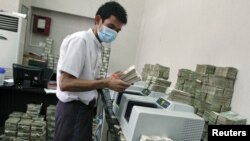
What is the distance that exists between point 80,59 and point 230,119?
3.38ft

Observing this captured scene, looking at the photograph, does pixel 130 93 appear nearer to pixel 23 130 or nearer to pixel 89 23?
pixel 23 130

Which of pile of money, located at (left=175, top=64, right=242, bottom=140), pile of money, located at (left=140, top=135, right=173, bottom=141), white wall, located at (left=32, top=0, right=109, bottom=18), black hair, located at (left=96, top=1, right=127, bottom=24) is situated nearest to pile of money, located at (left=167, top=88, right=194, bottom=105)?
pile of money, located at (left=175, top=64, right=242, bottom=140)

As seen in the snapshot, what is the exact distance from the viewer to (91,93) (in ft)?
5.59

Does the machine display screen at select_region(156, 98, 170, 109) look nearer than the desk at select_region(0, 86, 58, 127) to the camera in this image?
Yes

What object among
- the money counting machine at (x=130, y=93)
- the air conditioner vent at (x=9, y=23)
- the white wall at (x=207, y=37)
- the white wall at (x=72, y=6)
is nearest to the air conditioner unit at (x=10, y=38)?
the air conditioner vent at (x=9, y=23)

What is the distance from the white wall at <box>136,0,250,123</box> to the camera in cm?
172

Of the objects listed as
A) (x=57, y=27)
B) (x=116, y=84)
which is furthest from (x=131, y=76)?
(x=57, y=27)

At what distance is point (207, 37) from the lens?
231cm

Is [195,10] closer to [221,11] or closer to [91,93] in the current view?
[221,11]

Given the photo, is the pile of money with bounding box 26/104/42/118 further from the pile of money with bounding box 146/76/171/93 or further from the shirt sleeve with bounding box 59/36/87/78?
the shirt sleeve with bounding box 59/36/87/78

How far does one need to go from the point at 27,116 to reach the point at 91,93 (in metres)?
→ 2.22

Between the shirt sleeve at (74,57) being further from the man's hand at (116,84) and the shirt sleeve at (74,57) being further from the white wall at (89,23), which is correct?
the white wall at (89,23)

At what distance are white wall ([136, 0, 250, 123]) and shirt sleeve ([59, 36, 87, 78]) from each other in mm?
1102

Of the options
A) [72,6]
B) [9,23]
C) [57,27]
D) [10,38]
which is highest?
[72,6]
